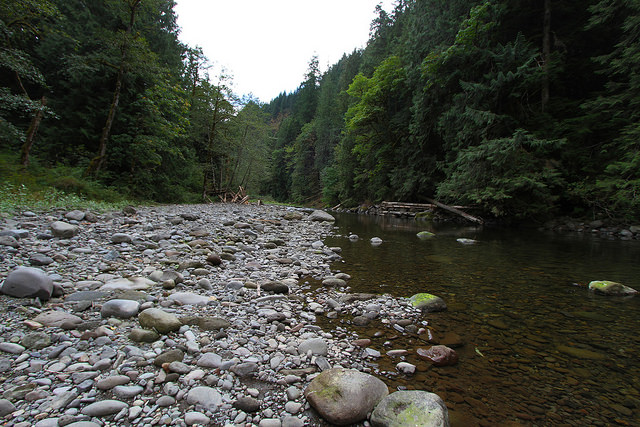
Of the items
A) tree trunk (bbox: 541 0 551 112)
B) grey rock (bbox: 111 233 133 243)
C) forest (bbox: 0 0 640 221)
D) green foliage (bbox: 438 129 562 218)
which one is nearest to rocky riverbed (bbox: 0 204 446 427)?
grey rock (bbox: 111 233 133 243)

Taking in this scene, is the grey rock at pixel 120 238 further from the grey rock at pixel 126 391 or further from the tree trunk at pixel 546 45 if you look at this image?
the tree trunk at pixel 546 45

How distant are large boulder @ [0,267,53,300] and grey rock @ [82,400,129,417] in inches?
65.9

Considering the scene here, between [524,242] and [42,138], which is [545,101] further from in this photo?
[42,138]

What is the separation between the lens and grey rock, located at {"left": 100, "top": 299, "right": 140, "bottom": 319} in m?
2.32

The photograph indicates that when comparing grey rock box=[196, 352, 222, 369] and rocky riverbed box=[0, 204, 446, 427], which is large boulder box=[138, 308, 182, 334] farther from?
grey rock box=[196, 352, 222, 369]

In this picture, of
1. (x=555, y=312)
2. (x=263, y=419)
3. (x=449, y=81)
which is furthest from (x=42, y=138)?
(x=449, y=81)

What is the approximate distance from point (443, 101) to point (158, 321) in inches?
731

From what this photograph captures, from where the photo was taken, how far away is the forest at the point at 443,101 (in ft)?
30.5

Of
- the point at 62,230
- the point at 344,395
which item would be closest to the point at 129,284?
the point at 62,230

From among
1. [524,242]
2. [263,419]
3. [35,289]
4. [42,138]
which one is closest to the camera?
[263,419]

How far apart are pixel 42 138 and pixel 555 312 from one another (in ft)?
53.7

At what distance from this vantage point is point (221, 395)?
1.60 metres

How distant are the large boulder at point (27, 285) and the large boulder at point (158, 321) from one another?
3.11ft

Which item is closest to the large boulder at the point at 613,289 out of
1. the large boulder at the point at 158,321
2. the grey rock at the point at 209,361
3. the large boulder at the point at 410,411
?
the large boulder at the point at 410,411
